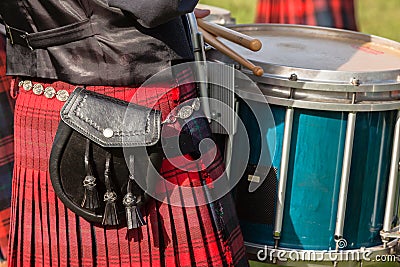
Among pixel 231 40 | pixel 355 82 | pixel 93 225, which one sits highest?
pixel 231 40

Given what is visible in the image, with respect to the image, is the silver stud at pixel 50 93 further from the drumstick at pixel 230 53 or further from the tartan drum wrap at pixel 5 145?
the tartan drum wrap at pixel 5 145

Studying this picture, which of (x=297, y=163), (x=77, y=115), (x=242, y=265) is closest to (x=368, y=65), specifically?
(x=297, y=163)

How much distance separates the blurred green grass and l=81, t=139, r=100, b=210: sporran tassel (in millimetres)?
4624

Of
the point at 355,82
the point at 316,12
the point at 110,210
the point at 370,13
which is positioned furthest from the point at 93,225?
the point at 370,13

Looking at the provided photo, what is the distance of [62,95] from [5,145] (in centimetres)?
84

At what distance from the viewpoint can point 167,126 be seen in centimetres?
167

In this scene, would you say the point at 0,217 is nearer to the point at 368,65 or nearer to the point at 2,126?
the point at 2,126

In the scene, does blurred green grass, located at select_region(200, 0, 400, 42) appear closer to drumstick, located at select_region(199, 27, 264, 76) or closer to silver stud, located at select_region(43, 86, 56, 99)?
drumstick, located at select_region(199, 27, 264, 76)

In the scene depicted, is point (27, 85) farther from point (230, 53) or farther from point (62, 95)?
point (230, 53)

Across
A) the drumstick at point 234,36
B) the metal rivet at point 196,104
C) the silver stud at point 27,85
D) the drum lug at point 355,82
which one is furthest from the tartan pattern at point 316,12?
the silver stud at point 27,85

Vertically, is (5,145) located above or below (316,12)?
below

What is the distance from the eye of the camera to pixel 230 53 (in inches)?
78.1

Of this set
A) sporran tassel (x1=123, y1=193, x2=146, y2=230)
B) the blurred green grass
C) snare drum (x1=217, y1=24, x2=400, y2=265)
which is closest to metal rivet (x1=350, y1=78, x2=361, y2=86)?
snare drum (x1=217, y1=24, x2=400, y2=265)

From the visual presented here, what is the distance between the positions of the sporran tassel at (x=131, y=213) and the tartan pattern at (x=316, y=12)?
262 cm
